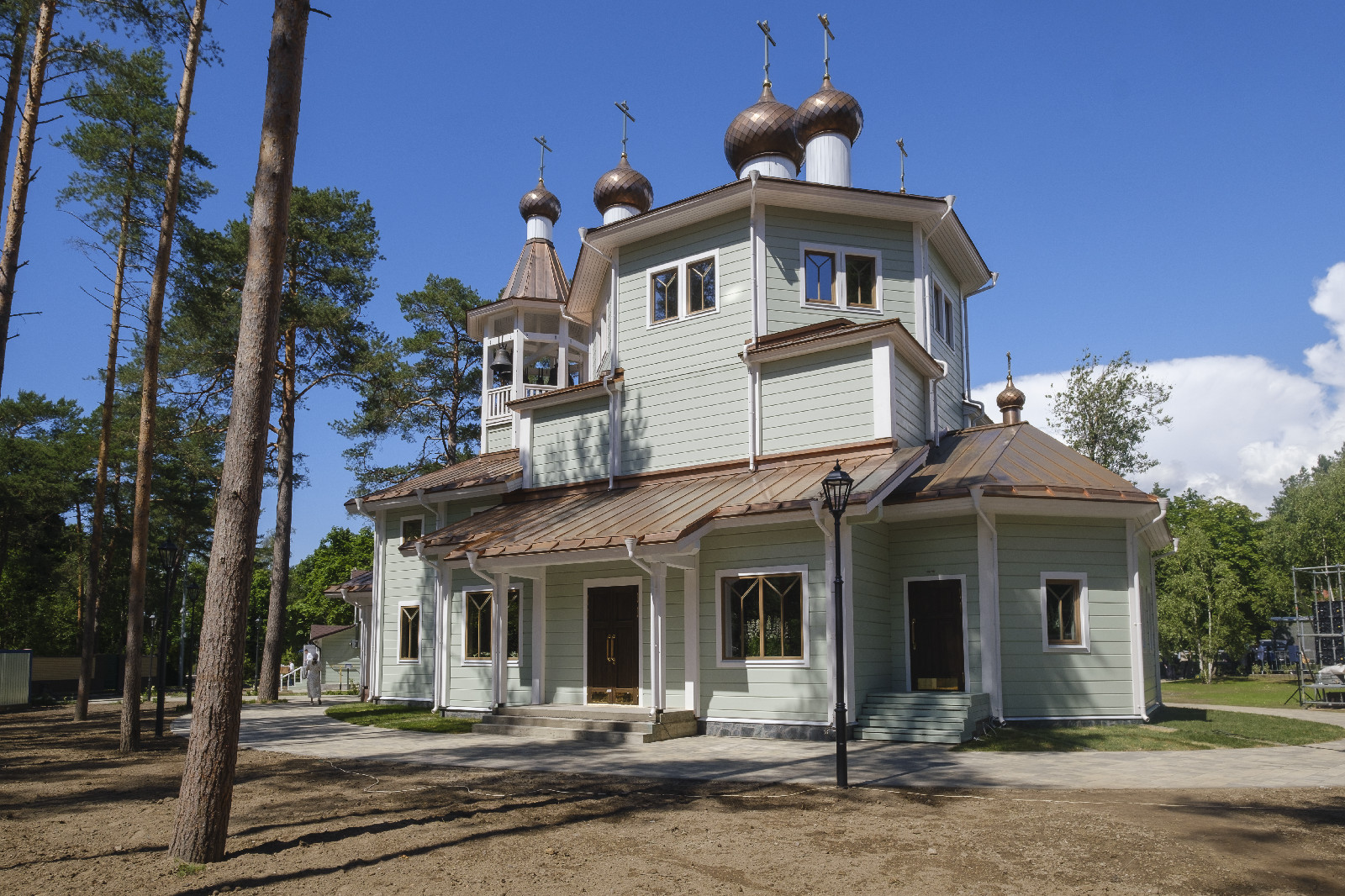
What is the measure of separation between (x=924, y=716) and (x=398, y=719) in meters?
9.87

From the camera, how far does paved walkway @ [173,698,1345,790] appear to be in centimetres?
944

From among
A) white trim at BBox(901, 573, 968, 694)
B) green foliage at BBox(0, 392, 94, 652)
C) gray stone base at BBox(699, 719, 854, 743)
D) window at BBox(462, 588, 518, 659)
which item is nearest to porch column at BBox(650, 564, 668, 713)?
gray stone base at BBox(699, 719, 854, 743)

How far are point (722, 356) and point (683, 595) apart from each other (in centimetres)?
432

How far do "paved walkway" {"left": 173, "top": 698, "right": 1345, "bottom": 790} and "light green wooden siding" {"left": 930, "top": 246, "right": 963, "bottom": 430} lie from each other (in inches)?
278

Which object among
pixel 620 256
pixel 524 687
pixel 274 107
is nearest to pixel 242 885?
pixel 274 107

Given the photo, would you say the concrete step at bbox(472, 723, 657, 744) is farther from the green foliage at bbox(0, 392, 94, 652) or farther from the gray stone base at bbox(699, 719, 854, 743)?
the green foliage at bbox(0, 392, 94, 652)

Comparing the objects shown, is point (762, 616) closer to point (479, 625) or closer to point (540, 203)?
point (479, 625)

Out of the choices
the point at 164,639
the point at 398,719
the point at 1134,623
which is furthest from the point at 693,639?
A: the point at 164,639

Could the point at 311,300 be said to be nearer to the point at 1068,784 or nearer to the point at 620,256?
the point at 620,256

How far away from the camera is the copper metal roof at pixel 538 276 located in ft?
75.0

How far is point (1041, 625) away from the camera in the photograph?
1382 cm

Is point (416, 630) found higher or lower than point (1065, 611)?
lower

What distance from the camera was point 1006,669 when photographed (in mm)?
13727

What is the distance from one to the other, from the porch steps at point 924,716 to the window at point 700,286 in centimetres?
735
